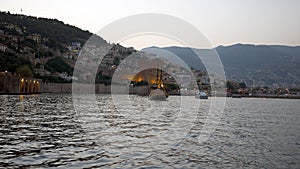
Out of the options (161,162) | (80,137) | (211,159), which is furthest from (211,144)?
Result: (80,137)

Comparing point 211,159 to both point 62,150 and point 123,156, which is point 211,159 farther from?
point 62,150

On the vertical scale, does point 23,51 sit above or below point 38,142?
above

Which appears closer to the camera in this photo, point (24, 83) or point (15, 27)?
point (24, 83)

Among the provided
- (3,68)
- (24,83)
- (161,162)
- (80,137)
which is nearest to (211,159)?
(161,162)

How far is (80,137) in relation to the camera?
16812 mm

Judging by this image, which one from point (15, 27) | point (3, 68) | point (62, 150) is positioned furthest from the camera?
point (15, 27)

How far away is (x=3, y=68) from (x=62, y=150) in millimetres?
84852

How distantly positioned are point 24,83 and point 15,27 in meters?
117

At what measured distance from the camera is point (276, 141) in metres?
18.3

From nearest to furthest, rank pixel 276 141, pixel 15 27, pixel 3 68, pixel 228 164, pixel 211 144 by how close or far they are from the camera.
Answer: pixel 228 164 → pixel 211 144 → pixel 276 141 → pixel 3 68 → pixel 15 27

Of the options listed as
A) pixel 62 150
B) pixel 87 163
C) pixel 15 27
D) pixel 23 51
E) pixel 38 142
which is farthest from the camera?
pixel 15 27

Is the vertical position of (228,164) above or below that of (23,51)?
below

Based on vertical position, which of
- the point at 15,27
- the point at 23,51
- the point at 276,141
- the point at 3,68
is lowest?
the point at 276,141

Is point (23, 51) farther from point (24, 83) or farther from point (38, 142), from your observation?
point (38, 142)
